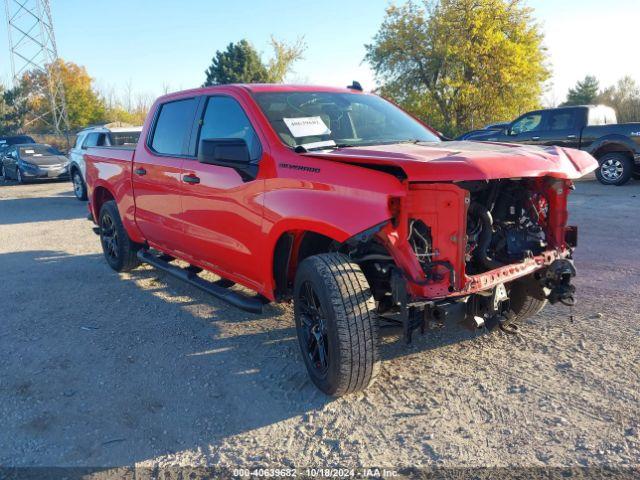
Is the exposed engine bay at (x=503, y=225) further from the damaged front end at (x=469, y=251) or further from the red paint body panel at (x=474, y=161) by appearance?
the red paint body panel at (x=474, y=161)

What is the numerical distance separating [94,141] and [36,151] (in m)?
8.15

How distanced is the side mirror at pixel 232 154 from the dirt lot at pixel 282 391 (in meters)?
1.35

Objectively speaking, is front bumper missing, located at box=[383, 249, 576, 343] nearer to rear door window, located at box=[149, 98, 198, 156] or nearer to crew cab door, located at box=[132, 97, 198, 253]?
crew cab door, located at box=[132, 97, 198, 253]

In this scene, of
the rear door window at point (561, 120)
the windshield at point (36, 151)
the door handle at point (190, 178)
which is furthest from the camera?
the windshield at point (36, 151)

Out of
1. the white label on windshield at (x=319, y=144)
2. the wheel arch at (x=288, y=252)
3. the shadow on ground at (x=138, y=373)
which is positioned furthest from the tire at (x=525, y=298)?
the white label on windshield at (x=319, y=144)

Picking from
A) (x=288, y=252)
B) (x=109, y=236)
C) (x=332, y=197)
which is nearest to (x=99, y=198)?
(x=109, y=236)

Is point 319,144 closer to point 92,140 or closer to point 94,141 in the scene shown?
point 94,141

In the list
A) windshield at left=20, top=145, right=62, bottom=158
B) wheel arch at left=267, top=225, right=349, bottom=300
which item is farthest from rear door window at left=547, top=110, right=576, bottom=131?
windshield at left=20, top=145, right=62, bottom=158

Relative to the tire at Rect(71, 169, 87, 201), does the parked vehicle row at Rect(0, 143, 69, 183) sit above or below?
above

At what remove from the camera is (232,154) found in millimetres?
3596

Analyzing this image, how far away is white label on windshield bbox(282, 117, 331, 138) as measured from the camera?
3.85 m

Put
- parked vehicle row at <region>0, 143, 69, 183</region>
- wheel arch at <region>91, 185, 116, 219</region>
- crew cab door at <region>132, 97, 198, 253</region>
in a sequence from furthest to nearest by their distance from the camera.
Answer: parked vehicle row at <region>0, 143, 69, 183</region> < wheel arch at <region>91, 185, 116, 219</region> < crew cab door at <region>132, 97, 198, 253</region>

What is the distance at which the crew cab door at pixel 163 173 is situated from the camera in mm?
4781

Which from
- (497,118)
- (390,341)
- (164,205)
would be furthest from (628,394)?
(497,118)
